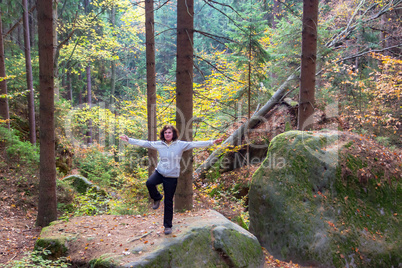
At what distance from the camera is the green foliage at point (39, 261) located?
176 inches

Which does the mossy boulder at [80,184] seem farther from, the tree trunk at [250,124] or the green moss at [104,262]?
the green moss at [104,262]

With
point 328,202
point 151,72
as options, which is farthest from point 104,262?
point 151,72

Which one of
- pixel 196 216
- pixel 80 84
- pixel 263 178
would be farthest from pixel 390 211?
pixel 80 84

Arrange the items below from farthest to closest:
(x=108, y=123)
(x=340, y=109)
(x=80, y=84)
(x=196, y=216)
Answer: (x=80, y=84), (x=108, y=123), (x=340, y=109), (x=196, y=216)

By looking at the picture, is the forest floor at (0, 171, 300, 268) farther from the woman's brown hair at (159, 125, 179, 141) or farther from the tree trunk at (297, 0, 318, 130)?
the tree trunk at (297, 0, 318, 130)

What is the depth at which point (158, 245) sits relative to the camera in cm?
460

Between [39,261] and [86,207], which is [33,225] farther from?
[39,261]

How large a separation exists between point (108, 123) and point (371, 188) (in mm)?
19006

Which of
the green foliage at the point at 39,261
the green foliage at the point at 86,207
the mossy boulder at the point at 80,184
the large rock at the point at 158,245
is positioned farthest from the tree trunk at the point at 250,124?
the green foliage at the point at 39,261

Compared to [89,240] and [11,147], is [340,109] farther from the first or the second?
[11,147]

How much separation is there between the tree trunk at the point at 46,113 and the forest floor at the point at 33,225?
709mm

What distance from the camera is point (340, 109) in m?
11.7

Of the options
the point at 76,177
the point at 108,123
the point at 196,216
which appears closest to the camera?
the point at 196,216

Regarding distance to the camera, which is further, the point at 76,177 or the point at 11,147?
the point at 76,177
